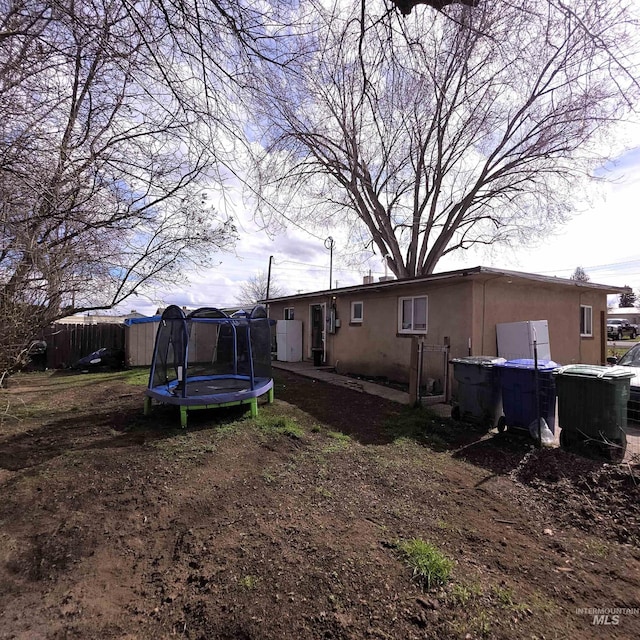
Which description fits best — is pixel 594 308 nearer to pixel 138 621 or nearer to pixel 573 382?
pixel 573 382

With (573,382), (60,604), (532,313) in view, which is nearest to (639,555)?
(573,382)

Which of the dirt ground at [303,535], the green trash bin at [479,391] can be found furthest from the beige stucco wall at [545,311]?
the dirt ground at [303,535]

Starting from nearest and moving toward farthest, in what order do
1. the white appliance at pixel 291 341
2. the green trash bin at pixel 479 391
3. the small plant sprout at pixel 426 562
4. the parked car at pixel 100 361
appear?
the small plant sprout at pixel 426 562 < the green trash bin at pixel 479 391 < the parked car at pixel 100 361 < the white appliance at pixel 291 341

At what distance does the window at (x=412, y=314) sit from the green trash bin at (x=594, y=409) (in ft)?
15.1

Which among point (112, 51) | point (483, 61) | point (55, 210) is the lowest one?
point (55, 210)

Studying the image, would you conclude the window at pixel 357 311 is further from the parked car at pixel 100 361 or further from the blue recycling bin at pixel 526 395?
the parked car at pixel 100 361

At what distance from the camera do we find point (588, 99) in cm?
360

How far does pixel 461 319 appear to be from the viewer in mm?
8008

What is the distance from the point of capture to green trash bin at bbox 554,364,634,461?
13.8 ft

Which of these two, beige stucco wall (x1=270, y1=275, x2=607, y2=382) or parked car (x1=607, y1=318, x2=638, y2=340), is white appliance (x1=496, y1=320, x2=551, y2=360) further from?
parked car (x1=607, y1=318, x2=638, y2=340)

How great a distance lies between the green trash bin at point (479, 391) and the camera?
5527 mm

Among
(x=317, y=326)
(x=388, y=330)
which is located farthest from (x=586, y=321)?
(x=317, y=326)

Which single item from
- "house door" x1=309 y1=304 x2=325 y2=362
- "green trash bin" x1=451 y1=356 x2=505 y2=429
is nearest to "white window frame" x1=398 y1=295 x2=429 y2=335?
"green trash bin" x1=451 y1=356 x2=505 y2=429

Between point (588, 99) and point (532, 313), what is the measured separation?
6.47 metres
